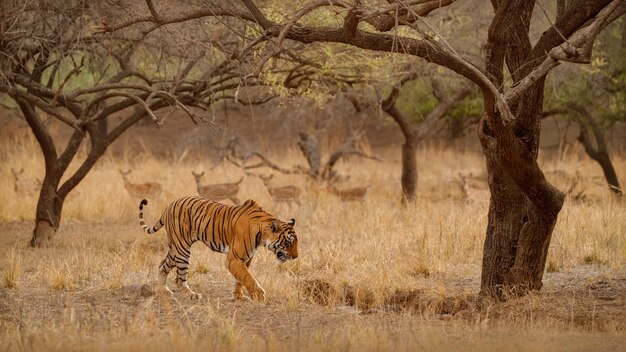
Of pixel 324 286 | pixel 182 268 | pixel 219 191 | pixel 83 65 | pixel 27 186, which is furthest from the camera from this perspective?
pixel 27 186

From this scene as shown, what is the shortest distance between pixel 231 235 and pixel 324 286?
133 cm

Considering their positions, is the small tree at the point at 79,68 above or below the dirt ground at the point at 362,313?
above

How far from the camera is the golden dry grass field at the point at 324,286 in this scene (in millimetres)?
7102

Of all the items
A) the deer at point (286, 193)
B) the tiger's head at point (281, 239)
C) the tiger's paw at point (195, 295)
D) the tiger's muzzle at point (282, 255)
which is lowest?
the tiger's paw at point (195, 295)

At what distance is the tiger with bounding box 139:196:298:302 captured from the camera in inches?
373

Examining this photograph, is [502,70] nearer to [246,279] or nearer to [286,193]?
[246,279]

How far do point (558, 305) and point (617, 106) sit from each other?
41.5 ft

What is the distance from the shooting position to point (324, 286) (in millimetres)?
10523

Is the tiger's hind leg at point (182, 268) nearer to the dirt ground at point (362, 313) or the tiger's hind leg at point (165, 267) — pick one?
the tiger's hind leg at point (165, 267)

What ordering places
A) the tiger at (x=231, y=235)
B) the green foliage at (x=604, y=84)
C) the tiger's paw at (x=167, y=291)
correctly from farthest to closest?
the green foliage at (x=604, y=84)
the tiger's paw at (x=167, y=291)
the tiger at (x=231, y=235)

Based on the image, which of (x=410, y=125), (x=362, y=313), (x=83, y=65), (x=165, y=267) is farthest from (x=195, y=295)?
(x=410, y=125)

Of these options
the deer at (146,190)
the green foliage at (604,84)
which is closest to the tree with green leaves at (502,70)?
the deer at (146,190)

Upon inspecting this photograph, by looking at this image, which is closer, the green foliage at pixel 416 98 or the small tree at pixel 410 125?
the small tree at pixel 410 125

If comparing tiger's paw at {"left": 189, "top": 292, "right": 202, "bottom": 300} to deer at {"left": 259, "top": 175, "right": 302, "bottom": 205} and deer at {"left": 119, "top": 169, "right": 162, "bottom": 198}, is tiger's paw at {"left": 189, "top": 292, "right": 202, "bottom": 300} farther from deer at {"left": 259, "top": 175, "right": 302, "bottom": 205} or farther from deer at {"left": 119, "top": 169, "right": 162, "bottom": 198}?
deer at {"left": 119, "top": 169, "right": 162, "bottom": 198}
